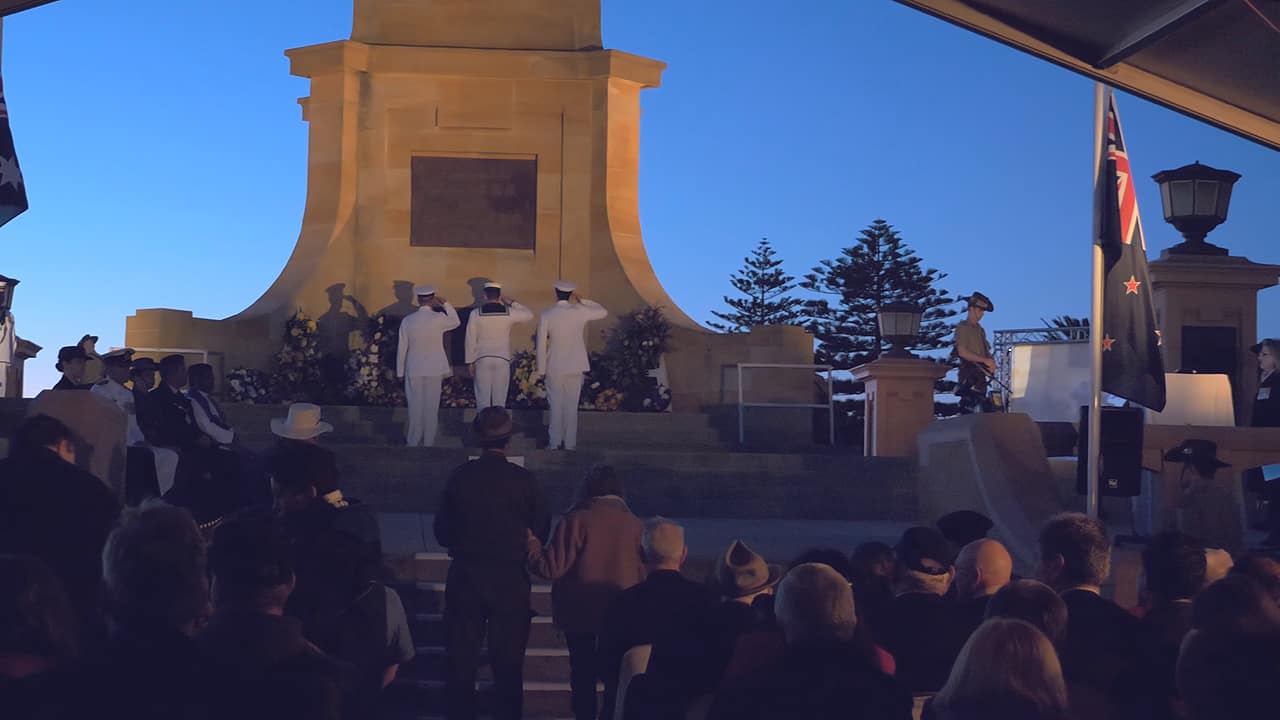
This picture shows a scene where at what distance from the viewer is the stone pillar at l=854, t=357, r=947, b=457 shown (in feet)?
58.1

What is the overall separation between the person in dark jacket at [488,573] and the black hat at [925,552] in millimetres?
2514

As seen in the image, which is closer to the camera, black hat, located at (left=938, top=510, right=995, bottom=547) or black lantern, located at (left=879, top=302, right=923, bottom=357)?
black hat, located at (left=938, top=510, right=995, bottom=547)

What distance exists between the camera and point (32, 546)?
605 centimetres

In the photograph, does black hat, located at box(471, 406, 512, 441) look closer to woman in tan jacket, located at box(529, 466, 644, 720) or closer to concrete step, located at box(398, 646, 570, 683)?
woman in tan jacket, located at box(529, 466, 644, 720)

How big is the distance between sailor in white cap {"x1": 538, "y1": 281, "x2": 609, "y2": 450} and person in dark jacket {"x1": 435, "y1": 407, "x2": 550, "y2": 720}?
9.53 metres

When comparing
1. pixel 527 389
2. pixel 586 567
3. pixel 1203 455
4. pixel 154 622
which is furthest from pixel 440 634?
pixel 527 389

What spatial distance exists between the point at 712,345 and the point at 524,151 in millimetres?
4163

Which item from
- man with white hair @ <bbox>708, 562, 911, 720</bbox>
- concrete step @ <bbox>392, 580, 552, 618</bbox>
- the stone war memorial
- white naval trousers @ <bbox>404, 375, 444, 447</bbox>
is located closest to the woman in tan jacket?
concrete step @ <bbox>392, 580, 552, 618</bbox>

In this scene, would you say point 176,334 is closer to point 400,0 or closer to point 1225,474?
point 400,0

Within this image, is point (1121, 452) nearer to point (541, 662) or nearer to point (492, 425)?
point (541, 662)

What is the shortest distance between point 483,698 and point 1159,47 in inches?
194

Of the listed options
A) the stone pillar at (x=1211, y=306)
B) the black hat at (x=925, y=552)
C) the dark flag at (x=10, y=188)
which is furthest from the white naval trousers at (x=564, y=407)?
the black hat at (x=925, y=552)

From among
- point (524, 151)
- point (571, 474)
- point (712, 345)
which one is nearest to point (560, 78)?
point (524, 151)

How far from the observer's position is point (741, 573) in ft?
18.2
